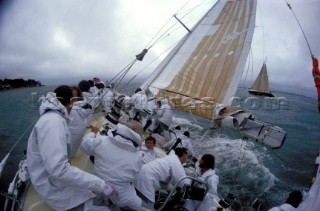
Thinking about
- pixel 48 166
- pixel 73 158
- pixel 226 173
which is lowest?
pixel 226 173

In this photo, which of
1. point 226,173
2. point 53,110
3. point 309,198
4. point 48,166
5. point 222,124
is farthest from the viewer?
point 226,173

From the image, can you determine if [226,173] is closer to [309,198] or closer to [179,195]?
[179,195]

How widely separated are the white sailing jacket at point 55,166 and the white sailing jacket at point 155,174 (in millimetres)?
1003

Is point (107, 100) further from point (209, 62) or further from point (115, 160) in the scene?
point (115, 160)

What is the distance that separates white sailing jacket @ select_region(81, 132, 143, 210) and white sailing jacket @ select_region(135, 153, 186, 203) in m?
0.55

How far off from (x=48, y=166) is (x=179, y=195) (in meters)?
1.98

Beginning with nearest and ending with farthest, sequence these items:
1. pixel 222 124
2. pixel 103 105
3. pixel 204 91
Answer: pixel 222 124 → pixel 204 91 → pixel 103 105

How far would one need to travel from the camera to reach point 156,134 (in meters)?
7.15

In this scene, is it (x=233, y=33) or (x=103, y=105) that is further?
(x=103, y=105)

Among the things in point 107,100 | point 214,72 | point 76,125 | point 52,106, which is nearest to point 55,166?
point 52,106

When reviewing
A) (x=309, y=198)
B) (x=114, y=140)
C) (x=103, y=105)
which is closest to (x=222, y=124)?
(x=114, y=140)

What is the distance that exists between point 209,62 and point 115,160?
421 cm

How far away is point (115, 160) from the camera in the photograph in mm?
2629

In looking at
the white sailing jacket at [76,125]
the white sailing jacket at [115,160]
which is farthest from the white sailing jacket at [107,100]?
the white sailing jacket at [115,160]
